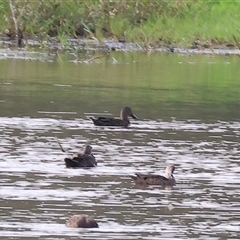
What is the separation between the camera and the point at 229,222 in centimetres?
1076

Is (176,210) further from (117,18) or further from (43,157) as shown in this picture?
(117,18)

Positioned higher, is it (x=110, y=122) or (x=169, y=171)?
(x=169, y=171)

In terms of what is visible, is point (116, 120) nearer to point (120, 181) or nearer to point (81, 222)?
point (120, 181)

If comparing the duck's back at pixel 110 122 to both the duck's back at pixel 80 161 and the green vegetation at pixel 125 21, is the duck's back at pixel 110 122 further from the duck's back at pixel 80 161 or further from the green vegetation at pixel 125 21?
the green vegetation at pixel 125 21

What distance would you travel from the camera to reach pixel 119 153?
48.8 ft

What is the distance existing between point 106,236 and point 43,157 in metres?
4.39

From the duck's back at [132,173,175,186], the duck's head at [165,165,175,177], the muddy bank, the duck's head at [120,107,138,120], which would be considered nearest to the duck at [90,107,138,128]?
the duck's head at [120,107,138,120]

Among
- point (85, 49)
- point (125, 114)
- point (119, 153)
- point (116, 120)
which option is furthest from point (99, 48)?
point (119, 153)

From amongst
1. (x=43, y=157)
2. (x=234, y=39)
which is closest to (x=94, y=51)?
(x=234, y=39)

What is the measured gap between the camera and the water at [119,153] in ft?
35.0

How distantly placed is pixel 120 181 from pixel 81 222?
8.95ft

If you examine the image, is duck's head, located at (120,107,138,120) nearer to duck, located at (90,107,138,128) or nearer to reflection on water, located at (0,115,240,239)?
duck, located at (90,107,138,128)

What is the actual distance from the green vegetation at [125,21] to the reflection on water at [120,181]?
17499 mm

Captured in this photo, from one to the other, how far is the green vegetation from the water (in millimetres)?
7943
